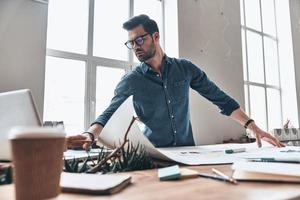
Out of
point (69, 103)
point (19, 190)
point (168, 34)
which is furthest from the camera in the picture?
point (168, 34)

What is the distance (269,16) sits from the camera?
17.2 feet

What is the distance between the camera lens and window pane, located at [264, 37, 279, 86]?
499cm

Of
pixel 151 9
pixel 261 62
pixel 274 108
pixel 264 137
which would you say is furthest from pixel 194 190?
pixel 274 108

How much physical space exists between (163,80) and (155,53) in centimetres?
18

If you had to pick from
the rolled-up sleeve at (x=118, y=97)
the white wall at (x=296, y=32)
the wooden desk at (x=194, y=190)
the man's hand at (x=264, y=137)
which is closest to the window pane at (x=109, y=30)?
the rolled-up sleeve at (x=118, y=97)

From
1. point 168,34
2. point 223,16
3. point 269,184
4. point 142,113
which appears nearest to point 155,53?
point 142,113

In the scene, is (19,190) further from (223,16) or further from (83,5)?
(223,16)

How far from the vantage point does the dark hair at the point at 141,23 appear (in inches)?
60.4

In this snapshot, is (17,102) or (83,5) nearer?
(17,102)

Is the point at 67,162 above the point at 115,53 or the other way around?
the other way around

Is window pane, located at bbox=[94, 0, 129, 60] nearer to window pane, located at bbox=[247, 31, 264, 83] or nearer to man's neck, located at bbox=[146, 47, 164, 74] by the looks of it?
man's neck, located at bbox=[146, 47, 164, 74]

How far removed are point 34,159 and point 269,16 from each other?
569cm

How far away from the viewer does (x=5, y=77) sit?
2.03 metres

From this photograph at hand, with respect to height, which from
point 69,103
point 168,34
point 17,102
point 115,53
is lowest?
point 17,102
